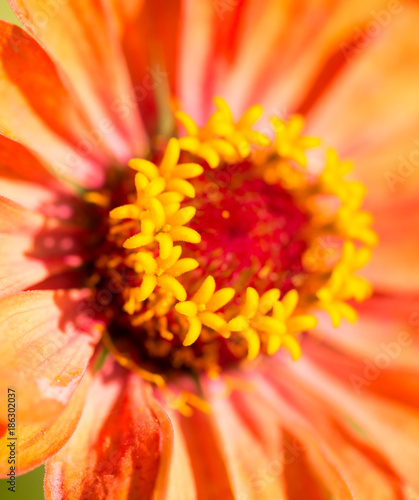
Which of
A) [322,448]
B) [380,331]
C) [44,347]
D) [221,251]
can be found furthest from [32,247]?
[380,331]

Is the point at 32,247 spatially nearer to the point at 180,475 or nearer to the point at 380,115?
the point at 180,475

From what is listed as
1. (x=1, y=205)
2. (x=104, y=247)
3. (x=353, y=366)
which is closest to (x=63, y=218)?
(x=104, y=247)

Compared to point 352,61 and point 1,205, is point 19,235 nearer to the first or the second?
point 1,205

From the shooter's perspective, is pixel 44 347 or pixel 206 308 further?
pixel 206 308

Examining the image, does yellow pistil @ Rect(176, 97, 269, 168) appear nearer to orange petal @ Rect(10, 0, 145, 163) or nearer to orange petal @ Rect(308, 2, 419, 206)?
orange petal @ Rect(10, 0, 145, 163)

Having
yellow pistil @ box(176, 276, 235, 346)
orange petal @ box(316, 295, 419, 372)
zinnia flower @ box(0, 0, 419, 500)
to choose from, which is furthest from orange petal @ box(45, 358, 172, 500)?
orange petal @ box(316, 295, 419, 372)

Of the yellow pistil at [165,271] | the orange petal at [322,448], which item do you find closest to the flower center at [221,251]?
the yellow pistil at [165,271]

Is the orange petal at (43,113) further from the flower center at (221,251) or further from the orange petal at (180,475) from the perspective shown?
the orange petal at (180,475)
